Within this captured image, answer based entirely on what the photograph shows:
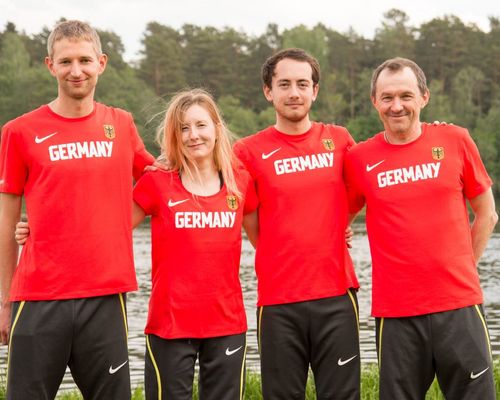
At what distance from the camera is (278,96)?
245 inches

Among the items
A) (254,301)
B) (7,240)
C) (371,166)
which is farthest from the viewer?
(254,301)

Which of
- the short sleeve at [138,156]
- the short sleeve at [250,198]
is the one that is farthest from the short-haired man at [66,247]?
the short sleeve at [250,198]

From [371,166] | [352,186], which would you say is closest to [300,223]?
[352,186]

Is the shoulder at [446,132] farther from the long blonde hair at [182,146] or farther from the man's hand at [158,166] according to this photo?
the man's hand at [158,166]

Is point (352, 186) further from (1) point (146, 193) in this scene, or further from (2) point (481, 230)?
(1) point (146, 193)

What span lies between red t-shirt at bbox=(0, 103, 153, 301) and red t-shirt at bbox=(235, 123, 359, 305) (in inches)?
A: 40.4

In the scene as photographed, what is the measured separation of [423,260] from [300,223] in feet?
2.60

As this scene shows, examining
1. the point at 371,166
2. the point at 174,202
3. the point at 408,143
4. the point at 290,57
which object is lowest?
the point at 174,202

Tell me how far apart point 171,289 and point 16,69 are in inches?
3053

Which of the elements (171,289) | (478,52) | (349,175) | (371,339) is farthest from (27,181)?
(478,52)

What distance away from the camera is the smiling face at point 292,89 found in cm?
614

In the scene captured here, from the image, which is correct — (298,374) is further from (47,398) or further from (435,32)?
(435,32)

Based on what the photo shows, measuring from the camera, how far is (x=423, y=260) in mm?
5664

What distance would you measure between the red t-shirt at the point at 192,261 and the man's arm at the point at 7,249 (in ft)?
2.46
